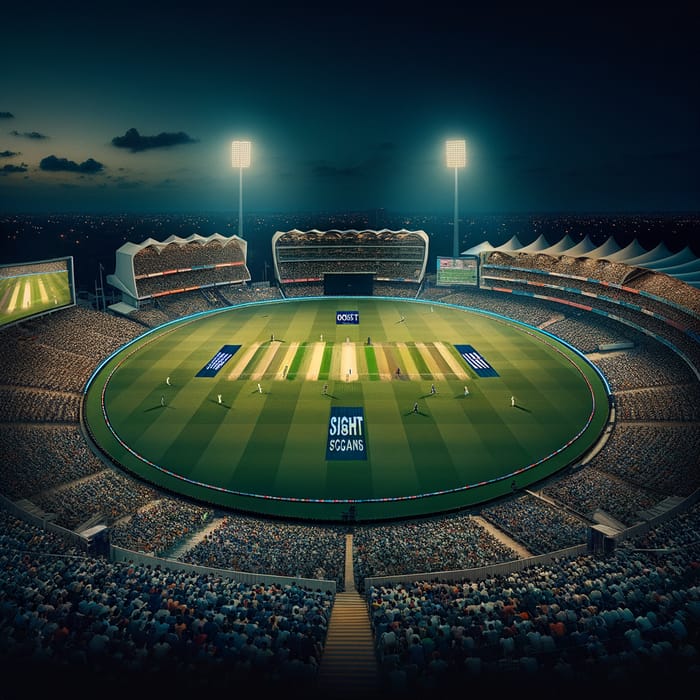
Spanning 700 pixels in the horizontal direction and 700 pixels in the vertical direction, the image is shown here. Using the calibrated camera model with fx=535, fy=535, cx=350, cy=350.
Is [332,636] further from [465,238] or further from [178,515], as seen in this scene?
[465,238]

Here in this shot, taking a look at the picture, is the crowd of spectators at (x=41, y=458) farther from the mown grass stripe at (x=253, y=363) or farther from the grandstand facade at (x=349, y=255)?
the grandstand facade at (x=349, y=255)

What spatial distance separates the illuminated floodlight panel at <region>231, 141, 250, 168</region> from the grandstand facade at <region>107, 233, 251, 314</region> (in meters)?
10.3

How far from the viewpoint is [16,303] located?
43.0 m

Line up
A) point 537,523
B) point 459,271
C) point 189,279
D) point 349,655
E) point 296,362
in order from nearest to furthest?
point 349,655, point 537,523, point 296,362, point 189,279, point 459,271

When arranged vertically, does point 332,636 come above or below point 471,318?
below

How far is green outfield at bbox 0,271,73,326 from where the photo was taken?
41.9 metres

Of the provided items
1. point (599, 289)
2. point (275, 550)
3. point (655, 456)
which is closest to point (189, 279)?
point (599, 289)

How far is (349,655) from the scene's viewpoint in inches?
537

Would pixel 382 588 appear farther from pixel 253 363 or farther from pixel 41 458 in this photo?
pixel 253 363

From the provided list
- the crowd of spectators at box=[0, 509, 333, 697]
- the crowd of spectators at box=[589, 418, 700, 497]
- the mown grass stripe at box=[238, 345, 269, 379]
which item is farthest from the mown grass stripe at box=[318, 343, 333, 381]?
the crowd of spectators at box=[0, 509, 333, 697]

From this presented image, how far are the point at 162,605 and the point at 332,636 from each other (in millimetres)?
4757

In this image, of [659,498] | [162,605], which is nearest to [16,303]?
[162,605]

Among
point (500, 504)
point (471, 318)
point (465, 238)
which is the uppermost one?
point (465, 238)

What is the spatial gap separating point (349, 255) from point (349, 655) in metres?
71.3
